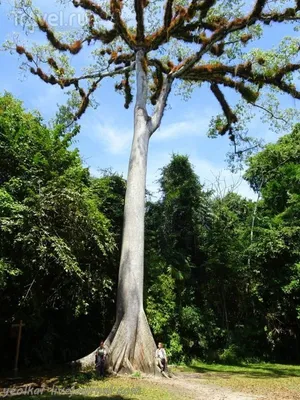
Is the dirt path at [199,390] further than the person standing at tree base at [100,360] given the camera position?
No

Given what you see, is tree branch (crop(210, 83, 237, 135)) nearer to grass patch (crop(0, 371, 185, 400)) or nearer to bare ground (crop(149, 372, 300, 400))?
bare ground (crop(149, 372, 300, 400))

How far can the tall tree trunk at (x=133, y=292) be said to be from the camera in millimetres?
9609

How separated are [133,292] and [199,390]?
296 centimetres

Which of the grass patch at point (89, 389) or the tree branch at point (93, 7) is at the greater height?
the tree branch at point (93, 7)

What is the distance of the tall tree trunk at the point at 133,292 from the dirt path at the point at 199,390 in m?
0.78

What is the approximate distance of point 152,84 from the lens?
17.5 m

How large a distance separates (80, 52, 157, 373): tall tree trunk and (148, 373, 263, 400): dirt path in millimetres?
781

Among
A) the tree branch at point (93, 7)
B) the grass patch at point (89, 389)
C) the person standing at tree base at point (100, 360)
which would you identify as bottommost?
the grass patch at point (89, 389)

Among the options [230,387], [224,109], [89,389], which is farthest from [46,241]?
[224,109]

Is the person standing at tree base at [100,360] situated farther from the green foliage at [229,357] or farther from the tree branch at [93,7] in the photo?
the tree branch at [93,7]

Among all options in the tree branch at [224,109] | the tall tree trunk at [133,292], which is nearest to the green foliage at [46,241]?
the tall tree trunk at [133,292]

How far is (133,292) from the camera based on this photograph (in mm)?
10359

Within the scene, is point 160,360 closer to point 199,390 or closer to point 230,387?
point 199,390

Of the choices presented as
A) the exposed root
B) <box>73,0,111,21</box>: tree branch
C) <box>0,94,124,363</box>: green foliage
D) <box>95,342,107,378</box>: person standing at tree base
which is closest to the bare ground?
the exposed root
